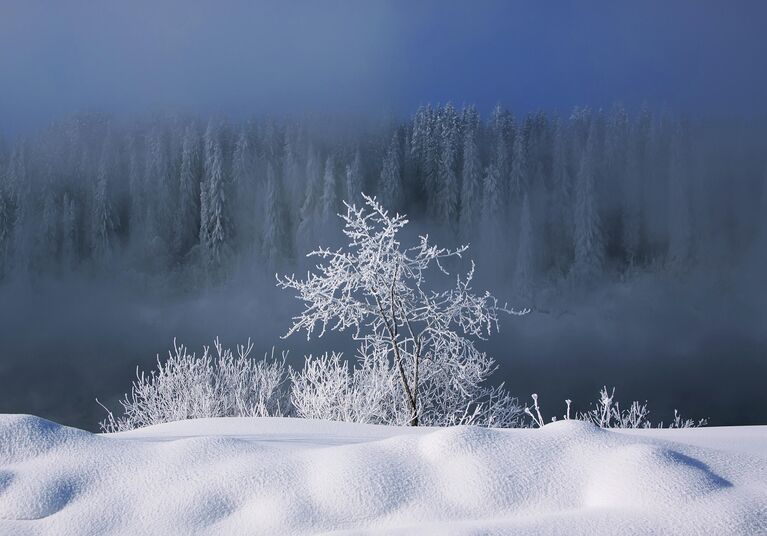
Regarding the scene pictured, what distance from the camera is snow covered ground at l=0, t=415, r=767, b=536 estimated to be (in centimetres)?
255

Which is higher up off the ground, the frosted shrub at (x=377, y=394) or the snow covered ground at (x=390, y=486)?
the snow covered ground at (x=390, y=486)

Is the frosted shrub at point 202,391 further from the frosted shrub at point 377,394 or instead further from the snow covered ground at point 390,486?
the snow covered ground at point 390,486

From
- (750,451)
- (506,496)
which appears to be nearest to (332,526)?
(506,496)

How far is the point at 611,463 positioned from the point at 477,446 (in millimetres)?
558

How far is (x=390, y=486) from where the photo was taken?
9.41ft

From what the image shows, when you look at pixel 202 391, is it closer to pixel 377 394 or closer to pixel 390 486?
pixel 377 394

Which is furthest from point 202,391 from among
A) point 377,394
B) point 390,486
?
point 390,486

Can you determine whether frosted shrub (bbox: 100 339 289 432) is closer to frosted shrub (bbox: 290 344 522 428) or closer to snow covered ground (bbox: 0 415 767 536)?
frosted shrub (bbox: 290 344 522 428)

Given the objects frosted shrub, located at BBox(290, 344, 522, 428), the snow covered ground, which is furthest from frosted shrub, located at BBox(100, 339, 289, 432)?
the snow covered ground

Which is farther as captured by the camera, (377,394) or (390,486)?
(377,394)

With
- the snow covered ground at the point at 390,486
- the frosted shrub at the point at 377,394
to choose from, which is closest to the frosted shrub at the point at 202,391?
the frosted shrub at the point at 377,394

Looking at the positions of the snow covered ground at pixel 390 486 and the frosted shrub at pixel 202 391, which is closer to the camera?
the snow covered ground at pixel 390 486

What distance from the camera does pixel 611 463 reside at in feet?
9.78

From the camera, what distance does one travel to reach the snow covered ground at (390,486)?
255 centimetres
